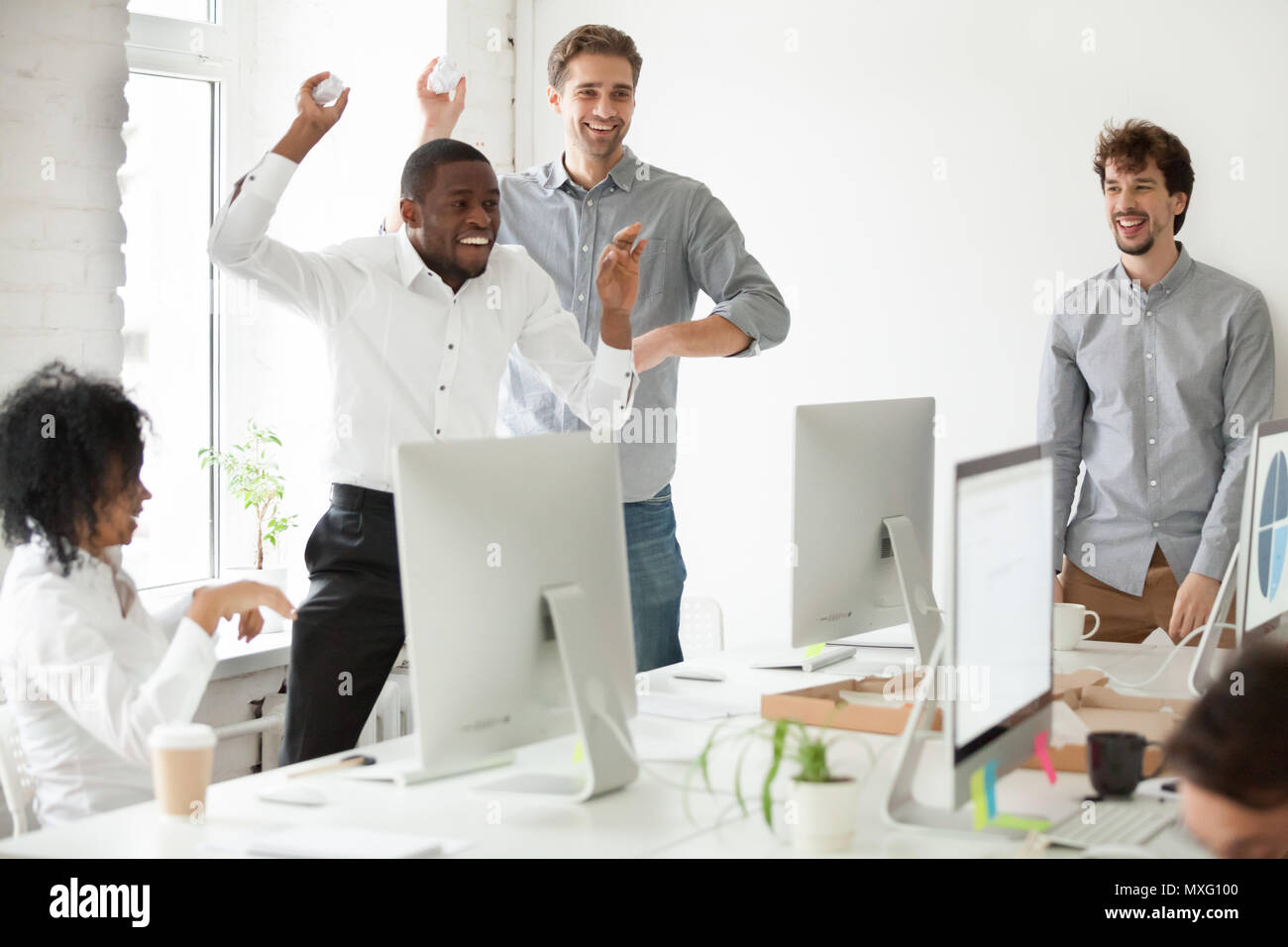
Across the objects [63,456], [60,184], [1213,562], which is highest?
[60,184]

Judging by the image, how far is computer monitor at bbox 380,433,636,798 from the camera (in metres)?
1.64

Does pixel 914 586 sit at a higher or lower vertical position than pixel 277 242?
lower

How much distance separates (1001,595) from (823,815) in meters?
0.33

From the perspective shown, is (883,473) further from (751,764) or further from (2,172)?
(2,172)

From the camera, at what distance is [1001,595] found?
1578mm

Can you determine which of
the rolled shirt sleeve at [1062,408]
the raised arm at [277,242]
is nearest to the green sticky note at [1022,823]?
the raised arm at [277,242]

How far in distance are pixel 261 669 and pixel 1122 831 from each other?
237 centimetres

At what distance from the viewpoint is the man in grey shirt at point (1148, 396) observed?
326 centimetres

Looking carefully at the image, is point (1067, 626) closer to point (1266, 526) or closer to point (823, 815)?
point (1266, 526)

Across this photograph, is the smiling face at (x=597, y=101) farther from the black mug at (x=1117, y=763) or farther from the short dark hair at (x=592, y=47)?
the black mug at (x=1117, y=763)

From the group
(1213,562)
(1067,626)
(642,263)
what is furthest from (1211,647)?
(642,263)

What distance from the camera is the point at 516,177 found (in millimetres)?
3352

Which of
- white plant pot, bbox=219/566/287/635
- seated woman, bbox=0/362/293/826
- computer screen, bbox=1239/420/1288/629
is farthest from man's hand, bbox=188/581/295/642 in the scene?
computer screen, bbox=1239/420/1288/629

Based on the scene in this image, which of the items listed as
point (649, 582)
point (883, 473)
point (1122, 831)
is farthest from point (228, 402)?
point (1122, 831)
